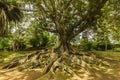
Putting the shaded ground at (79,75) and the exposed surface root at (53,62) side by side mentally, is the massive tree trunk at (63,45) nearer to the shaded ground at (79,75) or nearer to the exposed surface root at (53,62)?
the exposed surface root at (53,62)

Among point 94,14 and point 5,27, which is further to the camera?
point 94,14

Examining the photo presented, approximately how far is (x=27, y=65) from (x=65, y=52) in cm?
278

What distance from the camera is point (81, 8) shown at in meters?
12.0

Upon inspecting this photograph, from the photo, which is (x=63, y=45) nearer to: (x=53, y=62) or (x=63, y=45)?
(x=63, y=45)

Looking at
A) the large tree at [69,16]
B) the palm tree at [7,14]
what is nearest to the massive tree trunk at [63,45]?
the large tree at [69,16]

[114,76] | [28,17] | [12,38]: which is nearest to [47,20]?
[28,17]

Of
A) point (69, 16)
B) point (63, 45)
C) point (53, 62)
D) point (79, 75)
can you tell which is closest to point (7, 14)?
point (53, 62)

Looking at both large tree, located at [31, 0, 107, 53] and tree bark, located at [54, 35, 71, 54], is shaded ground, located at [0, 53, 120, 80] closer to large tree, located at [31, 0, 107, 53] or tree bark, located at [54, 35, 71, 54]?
tree bark, located at [54, 35, 71, 54]

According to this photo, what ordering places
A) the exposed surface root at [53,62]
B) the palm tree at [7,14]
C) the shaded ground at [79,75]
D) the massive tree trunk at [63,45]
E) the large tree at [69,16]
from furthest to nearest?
the massive tree trunk at [63,45] → the large tree at [69,16] → the palm tree at [7,14] → the exposed surface root at [53,62] → the shaded ground at [79,75]

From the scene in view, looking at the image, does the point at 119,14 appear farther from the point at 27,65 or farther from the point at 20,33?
the point at 20,33

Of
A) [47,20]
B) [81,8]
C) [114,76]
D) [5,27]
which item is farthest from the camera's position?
[47,20]

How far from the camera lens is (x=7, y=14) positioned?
34.4 ft

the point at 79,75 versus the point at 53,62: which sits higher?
the point at 53,62

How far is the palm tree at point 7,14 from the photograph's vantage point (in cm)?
962
